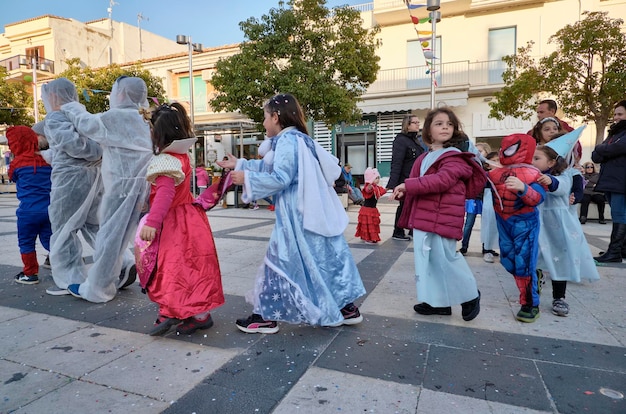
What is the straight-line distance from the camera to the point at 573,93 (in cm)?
1099

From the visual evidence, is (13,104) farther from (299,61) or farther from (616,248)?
(616,248)

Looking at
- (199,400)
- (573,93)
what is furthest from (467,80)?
(199,400)

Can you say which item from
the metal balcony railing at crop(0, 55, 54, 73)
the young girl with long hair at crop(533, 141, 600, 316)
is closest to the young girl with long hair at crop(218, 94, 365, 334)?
the young girl with long hair at crop(533, 141, 600, 316)

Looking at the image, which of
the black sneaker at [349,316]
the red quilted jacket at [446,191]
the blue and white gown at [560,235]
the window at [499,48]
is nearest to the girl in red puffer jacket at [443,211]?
the red quilted jacket at [446,191]

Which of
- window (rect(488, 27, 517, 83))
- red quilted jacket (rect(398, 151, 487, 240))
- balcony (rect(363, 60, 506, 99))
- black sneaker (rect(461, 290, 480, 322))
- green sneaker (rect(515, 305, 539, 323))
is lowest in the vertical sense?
green sneaker (rect(515, 305, 539, 323))

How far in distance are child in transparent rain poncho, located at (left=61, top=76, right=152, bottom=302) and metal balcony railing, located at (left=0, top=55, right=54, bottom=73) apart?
3130 centimetres

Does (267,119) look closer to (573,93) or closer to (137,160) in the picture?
(137,160)

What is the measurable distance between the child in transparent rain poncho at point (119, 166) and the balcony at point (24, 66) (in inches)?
1224

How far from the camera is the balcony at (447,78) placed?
17.2 meters

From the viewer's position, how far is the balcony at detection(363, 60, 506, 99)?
17.2m

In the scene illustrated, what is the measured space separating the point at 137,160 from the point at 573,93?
38.3 ft

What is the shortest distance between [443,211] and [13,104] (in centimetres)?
2568

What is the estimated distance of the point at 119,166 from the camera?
317 centimetres

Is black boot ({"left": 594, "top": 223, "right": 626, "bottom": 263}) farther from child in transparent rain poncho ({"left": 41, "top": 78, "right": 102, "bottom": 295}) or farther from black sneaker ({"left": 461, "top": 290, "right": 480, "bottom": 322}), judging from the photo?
child in transparent rain poncho ({"left": 41, "top": 78, "right": 102, "bottom": 295})
